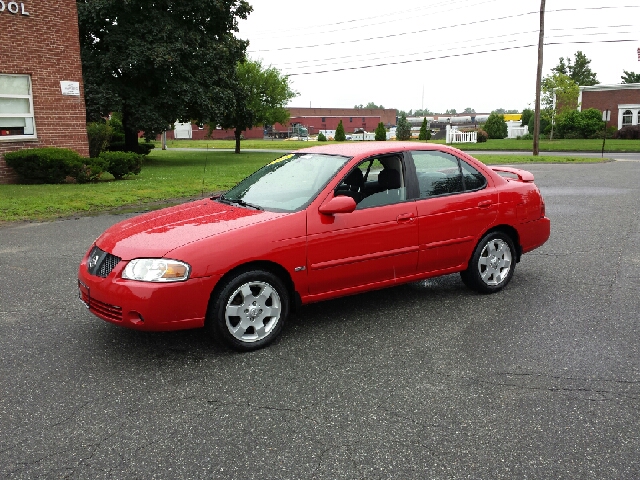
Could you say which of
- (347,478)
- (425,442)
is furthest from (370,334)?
(347,478)

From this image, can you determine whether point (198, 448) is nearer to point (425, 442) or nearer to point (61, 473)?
point (61, 473)

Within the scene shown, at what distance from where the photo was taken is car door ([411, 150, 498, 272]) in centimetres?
553

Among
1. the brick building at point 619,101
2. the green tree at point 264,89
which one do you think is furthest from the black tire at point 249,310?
the brick building at point 619,101

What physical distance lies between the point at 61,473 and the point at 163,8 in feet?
89.8

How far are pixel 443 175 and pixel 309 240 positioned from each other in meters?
1.77

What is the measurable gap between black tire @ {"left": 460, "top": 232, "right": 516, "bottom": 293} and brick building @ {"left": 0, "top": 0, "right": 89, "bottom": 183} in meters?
15.3

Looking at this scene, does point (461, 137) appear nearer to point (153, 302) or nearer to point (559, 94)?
point (559, 94)

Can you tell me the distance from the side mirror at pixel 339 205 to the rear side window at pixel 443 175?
99cm

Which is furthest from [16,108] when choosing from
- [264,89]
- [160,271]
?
[264,89]

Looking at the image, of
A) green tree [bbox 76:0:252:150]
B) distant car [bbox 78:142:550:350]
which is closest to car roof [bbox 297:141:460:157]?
distant car [bbox 78:142:550:350]

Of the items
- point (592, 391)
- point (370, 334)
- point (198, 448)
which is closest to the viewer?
point (198, 448)

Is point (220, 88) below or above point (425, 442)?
above

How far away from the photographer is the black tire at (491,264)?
5.95m

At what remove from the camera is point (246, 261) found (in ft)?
14.6
